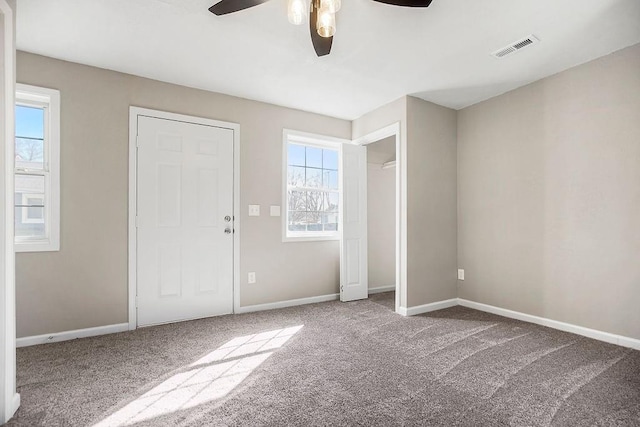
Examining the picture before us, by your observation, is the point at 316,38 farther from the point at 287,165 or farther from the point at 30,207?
the point at 30,207

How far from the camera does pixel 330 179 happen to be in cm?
449

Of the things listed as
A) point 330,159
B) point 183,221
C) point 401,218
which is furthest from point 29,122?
point 401,218

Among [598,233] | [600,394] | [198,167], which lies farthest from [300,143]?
[600,394]

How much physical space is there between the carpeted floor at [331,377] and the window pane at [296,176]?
1768 mm

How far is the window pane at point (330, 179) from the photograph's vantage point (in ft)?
14.6

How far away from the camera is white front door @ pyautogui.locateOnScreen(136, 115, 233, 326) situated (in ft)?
10.4

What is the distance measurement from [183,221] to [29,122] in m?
1.49

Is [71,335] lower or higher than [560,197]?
lower

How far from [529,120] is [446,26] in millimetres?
1652

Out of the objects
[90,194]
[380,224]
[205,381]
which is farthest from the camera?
[380,224]

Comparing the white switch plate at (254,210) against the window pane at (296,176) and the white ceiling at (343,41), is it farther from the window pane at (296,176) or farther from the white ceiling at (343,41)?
the white ceiling at (343,41)

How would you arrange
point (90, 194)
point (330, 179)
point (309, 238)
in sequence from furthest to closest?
point (330, 179), point (309, 238), point (90, 194)

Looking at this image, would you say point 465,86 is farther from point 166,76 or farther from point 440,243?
point 166,76

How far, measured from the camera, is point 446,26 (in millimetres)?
2336
